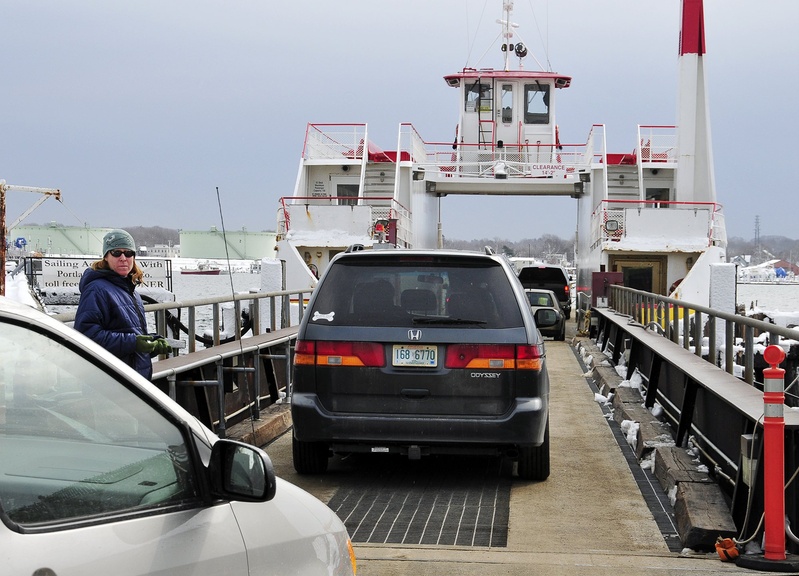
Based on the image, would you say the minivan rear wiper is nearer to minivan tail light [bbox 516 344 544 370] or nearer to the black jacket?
minivan tail light [bbox 516 344 544 370]

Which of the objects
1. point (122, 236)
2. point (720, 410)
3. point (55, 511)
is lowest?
point (720, 410)

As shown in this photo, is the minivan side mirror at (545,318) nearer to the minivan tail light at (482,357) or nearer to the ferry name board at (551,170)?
the minivan tail light at (482,357)

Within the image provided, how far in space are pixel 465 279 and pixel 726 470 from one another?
2219mm

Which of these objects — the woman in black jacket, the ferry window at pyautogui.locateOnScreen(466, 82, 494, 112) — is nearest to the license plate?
the woman in black jacket

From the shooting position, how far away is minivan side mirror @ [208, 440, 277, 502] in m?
2.62

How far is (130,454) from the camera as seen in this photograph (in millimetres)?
2648

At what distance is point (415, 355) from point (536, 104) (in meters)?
30.7

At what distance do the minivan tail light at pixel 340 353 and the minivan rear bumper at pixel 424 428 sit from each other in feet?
0.88

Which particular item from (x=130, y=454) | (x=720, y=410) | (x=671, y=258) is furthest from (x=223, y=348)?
(x=671, y=258)

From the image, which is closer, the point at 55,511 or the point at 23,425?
the point at 55,511

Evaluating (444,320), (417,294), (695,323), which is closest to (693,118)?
(695,323)

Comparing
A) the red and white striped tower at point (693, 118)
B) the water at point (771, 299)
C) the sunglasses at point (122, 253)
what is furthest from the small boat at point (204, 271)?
the sunglasses at point (122, 253)

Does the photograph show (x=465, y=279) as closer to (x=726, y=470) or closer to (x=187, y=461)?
(x=726, y=470)

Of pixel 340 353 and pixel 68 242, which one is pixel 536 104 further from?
pixel 68 242
